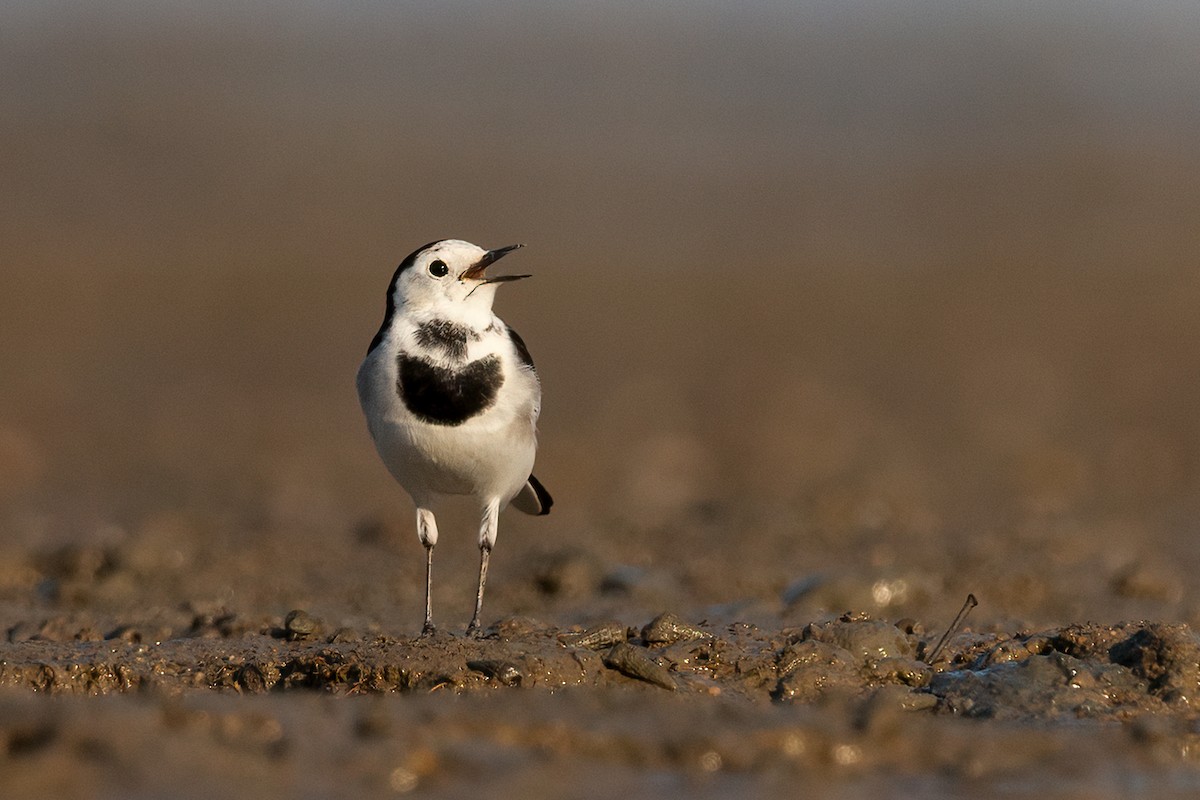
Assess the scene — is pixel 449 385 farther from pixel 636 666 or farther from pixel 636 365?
pixel 636 365

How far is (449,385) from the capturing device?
7199mm

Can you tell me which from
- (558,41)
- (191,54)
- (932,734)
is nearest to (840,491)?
(932,734)

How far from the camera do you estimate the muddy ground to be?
4.96 m

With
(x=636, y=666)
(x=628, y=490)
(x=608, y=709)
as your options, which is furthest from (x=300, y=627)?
(x=628, y=490)

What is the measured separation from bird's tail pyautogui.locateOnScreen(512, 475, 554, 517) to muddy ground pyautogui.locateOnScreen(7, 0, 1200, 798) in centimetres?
53

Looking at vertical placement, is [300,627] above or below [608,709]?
below

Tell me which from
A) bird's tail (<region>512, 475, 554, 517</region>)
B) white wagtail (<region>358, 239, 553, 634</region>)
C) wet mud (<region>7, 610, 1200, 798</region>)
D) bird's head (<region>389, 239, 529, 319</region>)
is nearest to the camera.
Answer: wet mud (<region>7, 610, 1200, 798</region>)

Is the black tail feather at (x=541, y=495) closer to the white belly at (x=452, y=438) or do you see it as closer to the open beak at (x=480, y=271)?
the white belly at (x=452, y=438)

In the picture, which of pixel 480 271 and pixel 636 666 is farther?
pixel 480 271

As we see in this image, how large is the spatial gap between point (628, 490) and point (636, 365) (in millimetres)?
5951

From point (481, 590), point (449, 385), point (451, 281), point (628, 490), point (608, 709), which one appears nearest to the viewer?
point (608, 709)

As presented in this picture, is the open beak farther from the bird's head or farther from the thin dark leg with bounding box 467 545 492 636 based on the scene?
the thin dark leg with bounding box 467 545 492 636

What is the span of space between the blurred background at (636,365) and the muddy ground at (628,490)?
0.23 ft

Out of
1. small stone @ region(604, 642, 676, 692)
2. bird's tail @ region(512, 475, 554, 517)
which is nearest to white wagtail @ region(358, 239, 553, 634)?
bird's tail @ region(512, 475, 554, 517)
